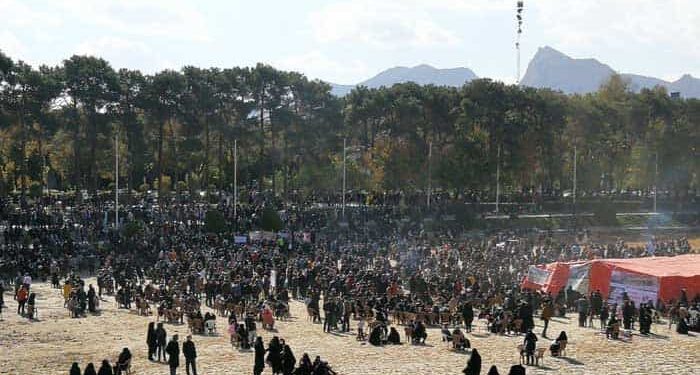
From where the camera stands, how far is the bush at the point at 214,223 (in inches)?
1837

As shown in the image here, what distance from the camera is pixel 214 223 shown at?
4669 cm

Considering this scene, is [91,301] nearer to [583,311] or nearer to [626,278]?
[583,311]

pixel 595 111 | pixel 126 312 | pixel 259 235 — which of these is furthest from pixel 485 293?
pixel 595 111

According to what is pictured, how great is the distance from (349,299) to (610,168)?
174ft

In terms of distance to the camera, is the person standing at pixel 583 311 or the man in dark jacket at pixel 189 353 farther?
the person standing at pixel 583 311

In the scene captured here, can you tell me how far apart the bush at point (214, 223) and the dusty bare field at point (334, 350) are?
60.9ft

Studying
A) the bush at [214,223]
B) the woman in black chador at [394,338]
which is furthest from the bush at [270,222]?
the woman in black chador at [394,338]

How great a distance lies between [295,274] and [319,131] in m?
31.6

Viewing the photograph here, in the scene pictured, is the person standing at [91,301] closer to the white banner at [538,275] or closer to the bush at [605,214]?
the white banner at [538,275]

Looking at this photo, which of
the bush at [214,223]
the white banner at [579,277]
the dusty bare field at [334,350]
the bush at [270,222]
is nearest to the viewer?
the dusty bare field at [334,350]

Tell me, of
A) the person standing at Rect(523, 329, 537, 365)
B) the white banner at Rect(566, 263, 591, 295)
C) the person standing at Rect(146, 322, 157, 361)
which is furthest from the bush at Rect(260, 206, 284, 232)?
the person standing at Rect(523, 329, 537, 365)

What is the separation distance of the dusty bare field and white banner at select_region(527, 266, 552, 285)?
4.52 meters

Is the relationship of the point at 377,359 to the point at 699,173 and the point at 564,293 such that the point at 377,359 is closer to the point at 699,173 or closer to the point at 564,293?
the point at 564,293

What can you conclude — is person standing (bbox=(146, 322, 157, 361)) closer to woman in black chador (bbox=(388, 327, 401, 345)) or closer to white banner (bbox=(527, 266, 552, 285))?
woman in black chador (bbox=(388, 327, 401, 345))
